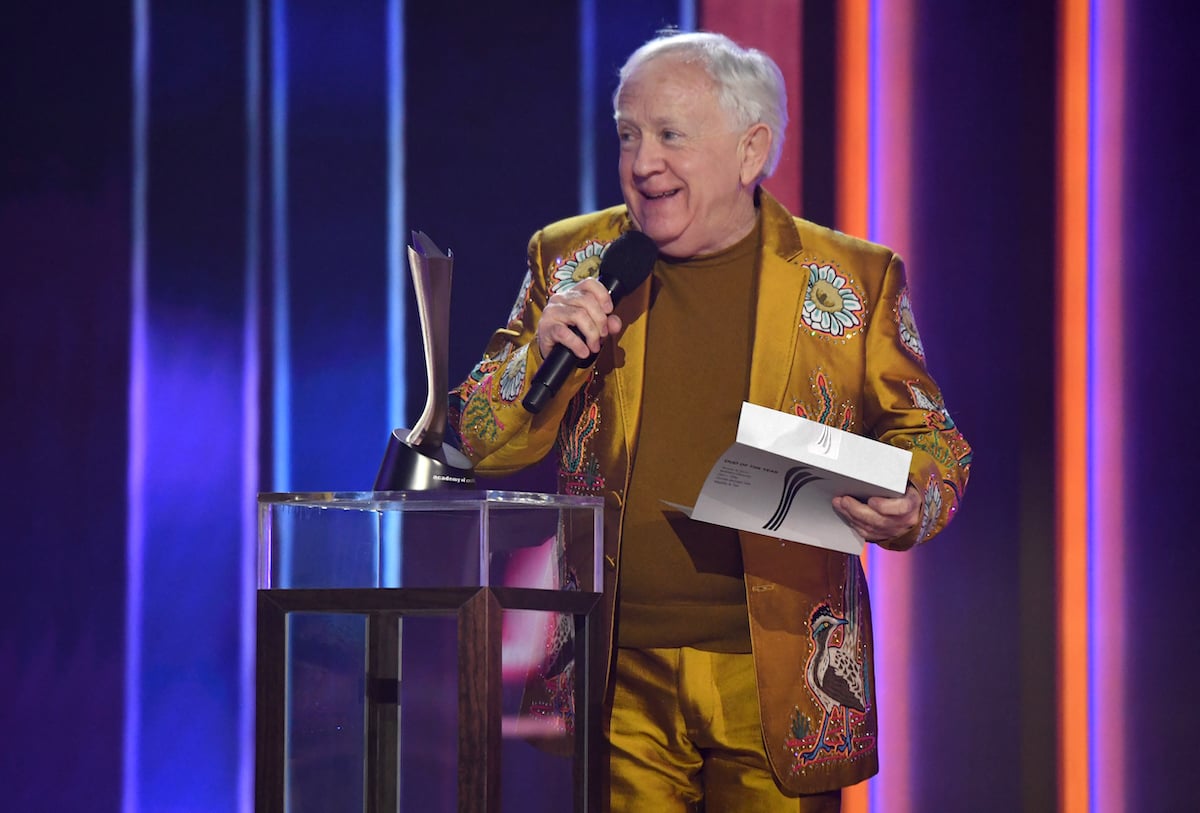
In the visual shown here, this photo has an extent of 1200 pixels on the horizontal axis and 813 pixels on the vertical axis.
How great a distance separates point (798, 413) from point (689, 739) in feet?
1.72

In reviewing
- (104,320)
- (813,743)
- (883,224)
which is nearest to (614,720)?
(813,743)

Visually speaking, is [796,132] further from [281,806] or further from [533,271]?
[281,806]

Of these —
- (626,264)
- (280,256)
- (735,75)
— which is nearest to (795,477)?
(626,264)

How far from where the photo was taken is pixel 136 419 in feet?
9.46

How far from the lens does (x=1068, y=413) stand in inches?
112

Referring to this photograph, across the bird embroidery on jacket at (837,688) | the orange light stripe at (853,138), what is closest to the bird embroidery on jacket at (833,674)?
the bird embroidery on jacket at (837,688)

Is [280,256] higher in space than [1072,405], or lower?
higher

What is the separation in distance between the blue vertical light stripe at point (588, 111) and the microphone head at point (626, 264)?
37.1 inches

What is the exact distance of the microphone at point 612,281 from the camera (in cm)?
177

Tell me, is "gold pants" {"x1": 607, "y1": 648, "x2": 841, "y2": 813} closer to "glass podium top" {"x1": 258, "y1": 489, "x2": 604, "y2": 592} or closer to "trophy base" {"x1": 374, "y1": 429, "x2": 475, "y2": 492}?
"trophy base" {"x1": 374, "y1": 429, "x2": 475, "y2": 492}

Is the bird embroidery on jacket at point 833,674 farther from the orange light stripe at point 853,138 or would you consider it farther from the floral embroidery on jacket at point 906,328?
the orange light stripe at point 853,138

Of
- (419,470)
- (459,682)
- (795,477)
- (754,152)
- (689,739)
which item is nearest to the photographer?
(459,682)

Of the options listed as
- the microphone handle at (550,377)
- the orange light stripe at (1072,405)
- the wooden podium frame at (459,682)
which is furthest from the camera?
the orange light stripe at (1072,405)

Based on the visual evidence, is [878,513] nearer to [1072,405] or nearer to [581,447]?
[581,447]
